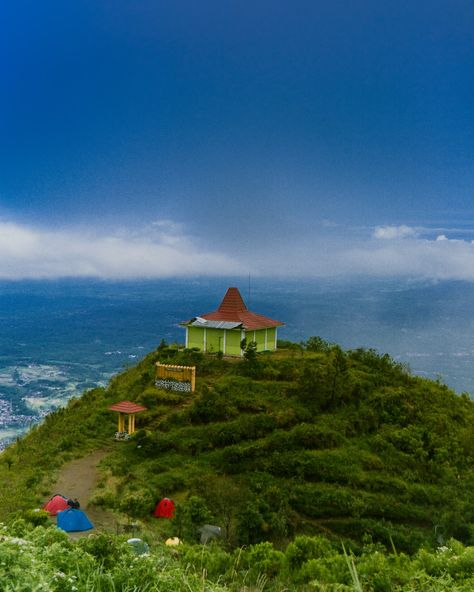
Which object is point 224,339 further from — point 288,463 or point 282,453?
Result: point 288,463

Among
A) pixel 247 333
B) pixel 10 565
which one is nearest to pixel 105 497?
pixel 10 565

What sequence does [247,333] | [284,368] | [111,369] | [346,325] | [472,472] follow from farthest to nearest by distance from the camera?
[346,325] < [111,369] < [247,333] < [284,368] < [472,472]

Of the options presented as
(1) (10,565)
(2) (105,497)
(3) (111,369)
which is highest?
(1) (10,565)

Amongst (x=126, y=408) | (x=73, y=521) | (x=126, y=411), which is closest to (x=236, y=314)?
(x=126, y=408)

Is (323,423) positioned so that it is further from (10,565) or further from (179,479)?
(10,565)

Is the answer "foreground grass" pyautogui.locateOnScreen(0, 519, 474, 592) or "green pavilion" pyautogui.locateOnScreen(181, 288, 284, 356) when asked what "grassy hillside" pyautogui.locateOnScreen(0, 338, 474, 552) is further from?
"foreground grass" pyautogui.locateOnScreen(0, 519, 474, 592)

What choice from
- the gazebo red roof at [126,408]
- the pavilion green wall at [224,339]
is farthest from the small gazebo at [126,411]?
the pavilion green wall at [224,339]

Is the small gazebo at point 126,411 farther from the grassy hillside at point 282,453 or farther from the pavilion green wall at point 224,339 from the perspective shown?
the pavilion green wall at point 224,339
